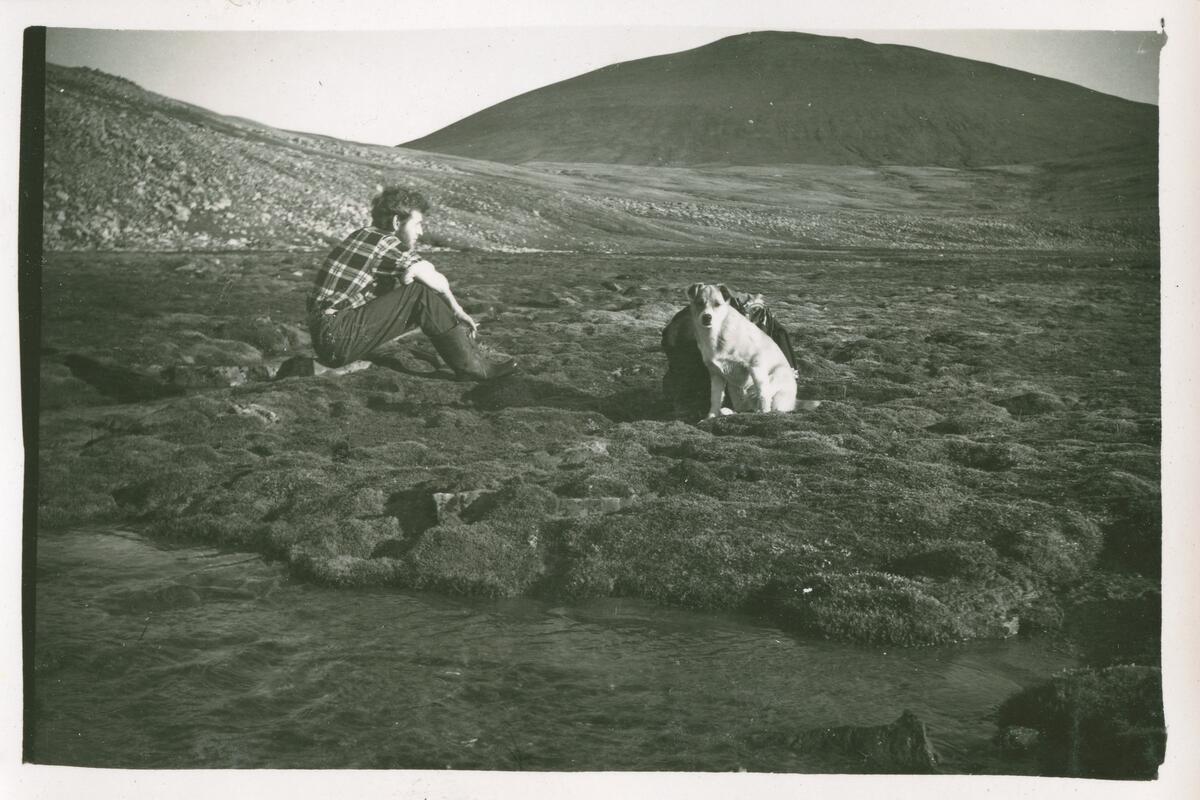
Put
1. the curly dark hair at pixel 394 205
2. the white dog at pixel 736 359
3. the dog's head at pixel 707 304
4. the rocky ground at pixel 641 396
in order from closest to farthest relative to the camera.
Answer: the rocky ground at pixel 641 396 < the dog's head at pixel 707 304 < the white dog at pixel 736 359 < the curly dark hair at pixel 394 205

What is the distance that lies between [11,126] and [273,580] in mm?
5673

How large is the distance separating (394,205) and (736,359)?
14.1 feet

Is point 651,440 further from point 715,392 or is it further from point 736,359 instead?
point 736,359

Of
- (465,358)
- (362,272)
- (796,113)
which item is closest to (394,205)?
(362,272)

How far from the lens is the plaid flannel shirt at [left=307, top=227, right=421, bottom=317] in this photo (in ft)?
40.3

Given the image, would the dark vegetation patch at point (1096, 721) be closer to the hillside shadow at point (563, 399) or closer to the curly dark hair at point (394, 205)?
the hillside shadow at point (563, 399)

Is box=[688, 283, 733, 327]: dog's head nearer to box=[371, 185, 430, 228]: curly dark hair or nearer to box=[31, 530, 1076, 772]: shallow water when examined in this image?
box=[31, 530, 1076, 772]: shallow water

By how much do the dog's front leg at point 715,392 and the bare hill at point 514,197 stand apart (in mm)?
2147

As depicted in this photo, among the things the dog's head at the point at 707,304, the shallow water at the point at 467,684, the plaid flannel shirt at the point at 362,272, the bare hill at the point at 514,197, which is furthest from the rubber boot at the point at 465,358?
the shallow water at the point at 467,684

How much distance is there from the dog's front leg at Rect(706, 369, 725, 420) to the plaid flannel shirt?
11.8ft

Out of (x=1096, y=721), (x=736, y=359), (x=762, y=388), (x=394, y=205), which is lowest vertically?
(x=1096, y=721)

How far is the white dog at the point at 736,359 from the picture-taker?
11.3 m

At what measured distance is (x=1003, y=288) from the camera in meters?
12.7

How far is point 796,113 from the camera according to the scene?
1290cm
